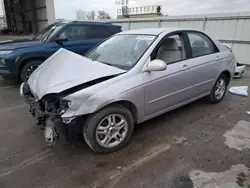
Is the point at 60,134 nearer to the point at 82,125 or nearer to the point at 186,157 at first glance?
the point at 82,125

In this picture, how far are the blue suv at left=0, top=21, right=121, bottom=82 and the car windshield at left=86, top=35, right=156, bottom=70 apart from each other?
2551 millimetres

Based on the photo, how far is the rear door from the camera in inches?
140

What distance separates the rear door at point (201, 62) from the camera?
3548 millimetres

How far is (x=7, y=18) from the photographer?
27.3 meters

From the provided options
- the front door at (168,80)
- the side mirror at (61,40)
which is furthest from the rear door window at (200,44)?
the side mirror at (61,40)

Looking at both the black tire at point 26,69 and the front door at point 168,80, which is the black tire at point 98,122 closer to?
the front door at point 168,80

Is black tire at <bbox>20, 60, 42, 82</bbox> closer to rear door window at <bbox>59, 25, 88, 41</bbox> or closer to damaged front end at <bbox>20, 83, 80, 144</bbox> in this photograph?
rear door window at <bbox>59, 25, 88, 41</bbox>

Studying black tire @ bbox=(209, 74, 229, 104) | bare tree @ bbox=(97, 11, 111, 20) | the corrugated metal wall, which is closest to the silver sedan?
black tire @ bbox=(209, 74, 229, 104)

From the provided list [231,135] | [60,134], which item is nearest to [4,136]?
[60,134]

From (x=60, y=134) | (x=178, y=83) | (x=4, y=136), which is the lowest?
(x=4, y=136)

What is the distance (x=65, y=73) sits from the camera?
2.75 metres

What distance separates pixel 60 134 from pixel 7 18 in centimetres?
3095

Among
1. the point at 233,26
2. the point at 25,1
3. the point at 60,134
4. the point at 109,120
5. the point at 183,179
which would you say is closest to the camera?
the point at 183,179

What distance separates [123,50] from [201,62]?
4.78ft
